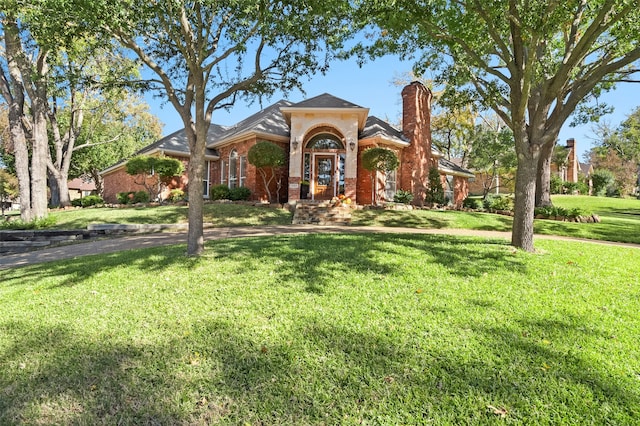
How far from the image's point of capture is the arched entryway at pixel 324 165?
1681cm

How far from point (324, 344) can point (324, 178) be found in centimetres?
1439

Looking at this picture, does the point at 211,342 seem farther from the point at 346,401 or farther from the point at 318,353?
the point at 346,401

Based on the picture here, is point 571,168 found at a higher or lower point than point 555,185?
higher

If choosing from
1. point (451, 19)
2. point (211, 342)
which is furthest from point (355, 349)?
point (451, 19)

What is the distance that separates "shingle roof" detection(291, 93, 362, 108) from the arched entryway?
4.73 ft

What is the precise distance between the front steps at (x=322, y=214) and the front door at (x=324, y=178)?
240cm

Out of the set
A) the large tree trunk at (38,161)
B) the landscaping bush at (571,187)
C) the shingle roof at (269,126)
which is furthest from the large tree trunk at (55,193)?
the landscaping bush at (571,187)

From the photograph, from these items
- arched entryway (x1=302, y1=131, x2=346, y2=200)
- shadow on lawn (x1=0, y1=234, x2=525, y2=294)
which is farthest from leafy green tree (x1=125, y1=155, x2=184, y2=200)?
shadow on lawn (x1=0, y1=234, x2=525, y2=294)

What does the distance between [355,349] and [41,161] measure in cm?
1386

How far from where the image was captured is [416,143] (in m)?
17.9

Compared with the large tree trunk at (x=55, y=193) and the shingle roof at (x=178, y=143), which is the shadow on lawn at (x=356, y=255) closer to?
the shingle roof at (x=178, y=143)

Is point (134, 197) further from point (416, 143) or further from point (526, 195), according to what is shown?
point (526, 195)

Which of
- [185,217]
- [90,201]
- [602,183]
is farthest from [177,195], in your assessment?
[602,183]

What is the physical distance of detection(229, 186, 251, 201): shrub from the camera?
1673 centimetres
